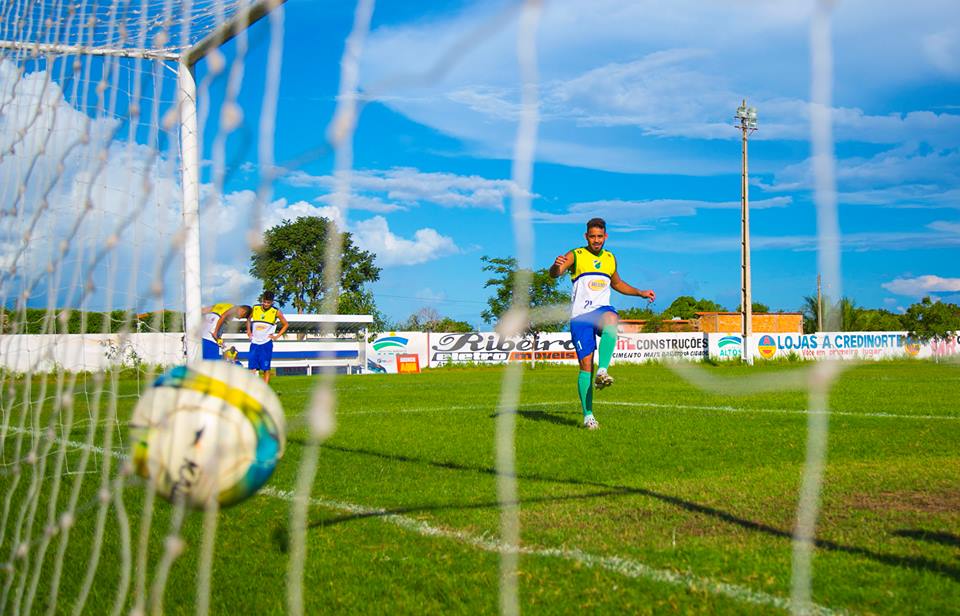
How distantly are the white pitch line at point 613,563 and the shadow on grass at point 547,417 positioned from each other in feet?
14.7

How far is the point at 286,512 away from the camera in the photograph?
4.56m

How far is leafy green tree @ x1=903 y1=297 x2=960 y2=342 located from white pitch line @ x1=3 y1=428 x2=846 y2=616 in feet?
124

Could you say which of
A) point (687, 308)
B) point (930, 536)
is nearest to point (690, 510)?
point (930, 536)

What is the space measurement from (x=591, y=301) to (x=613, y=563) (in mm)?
5093

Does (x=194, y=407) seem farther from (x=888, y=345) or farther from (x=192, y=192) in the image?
(x=888, y=345)

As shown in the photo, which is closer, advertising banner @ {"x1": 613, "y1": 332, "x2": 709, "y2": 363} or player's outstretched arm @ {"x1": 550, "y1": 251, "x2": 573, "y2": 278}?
player's outstretched arm @ {"x1": 550, "y1": 251, "x2": 573, "y2": 278}

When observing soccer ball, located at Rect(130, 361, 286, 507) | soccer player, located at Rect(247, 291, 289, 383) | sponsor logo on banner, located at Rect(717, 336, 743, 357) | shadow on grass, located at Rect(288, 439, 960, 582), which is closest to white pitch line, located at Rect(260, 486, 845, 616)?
shadow on grass, located at Rect(288, 439, 960, 582)

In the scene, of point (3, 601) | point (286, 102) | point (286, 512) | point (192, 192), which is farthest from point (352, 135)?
point (192, 192)

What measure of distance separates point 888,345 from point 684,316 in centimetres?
2444

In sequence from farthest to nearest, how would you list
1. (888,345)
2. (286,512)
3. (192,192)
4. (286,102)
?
(888,345), (192,192), (286,512), (286,102)

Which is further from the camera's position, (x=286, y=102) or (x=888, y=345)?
(x=888, y=345)

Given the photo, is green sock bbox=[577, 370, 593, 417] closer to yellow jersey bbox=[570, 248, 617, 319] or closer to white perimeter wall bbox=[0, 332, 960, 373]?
yellow jersey bbox=[570, 248, 617, 319]

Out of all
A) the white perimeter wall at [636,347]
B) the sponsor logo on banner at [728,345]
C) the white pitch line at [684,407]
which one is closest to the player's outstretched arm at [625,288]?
the white pitch line at [684,407]

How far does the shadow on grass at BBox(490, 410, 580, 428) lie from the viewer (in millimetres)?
8845
